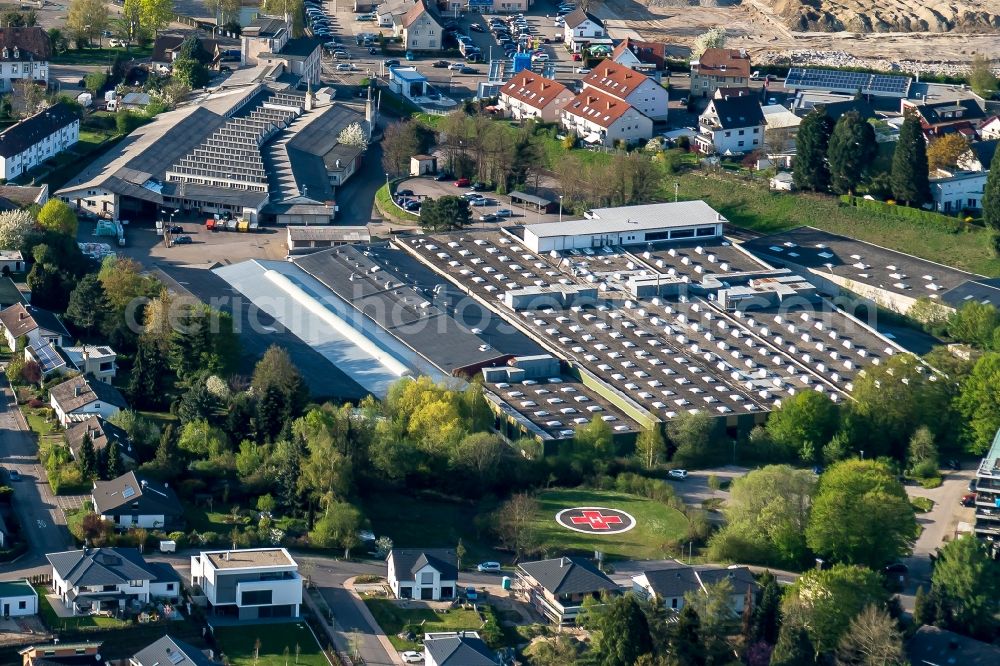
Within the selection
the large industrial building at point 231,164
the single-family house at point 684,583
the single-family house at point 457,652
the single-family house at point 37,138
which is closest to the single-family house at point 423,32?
the large industrial building at point 231,164

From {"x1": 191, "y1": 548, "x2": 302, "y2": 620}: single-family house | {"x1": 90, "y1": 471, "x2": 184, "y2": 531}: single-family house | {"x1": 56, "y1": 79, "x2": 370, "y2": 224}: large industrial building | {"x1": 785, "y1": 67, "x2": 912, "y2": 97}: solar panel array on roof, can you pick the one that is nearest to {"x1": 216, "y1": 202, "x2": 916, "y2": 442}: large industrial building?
{"x1": 56, "y1": 79, "x2": 370, "y2": 224}: large industrial building

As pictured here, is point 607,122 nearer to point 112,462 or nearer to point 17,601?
point 112,462

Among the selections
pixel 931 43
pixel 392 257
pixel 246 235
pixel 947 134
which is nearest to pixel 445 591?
pixel 392 257

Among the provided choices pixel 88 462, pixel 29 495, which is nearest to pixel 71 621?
pixel 29 495

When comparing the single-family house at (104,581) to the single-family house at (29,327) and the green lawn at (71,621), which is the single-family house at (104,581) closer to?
the green lawn at (71,621)

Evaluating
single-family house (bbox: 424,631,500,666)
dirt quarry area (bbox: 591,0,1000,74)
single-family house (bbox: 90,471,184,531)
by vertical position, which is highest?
dirt quarry area (bbox: 591,0,1000,74)

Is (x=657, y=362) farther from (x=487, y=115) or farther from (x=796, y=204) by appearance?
(x=487, y=115)

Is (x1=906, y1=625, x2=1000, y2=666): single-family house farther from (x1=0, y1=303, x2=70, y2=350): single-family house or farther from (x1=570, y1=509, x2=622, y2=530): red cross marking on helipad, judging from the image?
(x1=0, y1=303, x2=70, y2=350): single-family house
